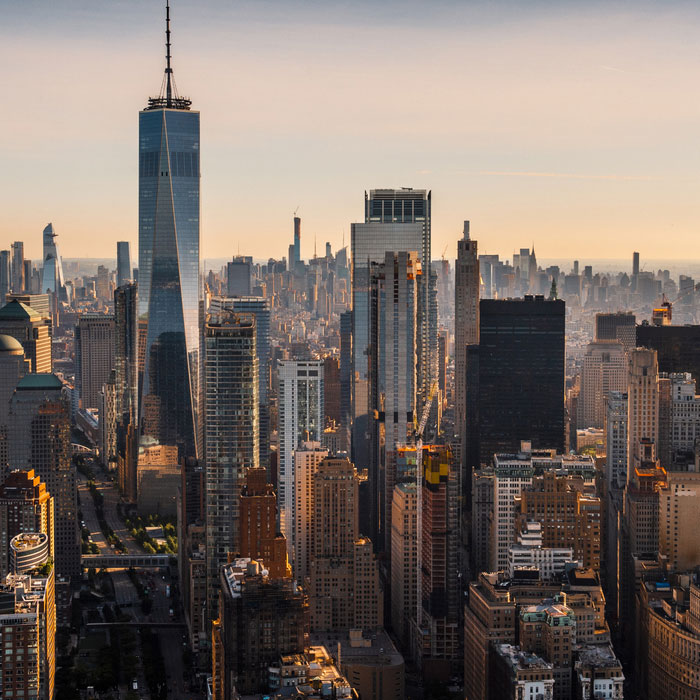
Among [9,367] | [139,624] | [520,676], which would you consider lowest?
[139,624]

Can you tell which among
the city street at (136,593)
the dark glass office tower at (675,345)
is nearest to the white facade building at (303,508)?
the city street at (136,593)

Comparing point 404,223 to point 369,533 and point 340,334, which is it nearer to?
point 340,334

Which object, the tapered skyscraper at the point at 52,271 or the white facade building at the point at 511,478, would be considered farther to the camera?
the tapered skyscraper at the point at 52,271

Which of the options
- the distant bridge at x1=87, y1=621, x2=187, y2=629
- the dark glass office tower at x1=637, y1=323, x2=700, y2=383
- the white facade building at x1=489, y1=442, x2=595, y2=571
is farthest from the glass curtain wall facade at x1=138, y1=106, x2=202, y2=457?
the white facade building at x1=489, y1=442, x2=595, y2=571

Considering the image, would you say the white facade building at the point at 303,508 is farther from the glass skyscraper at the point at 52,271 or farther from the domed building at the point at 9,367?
the glass skyscraper at the point at 52,271

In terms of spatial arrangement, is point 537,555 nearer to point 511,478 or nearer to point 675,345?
point 511,478

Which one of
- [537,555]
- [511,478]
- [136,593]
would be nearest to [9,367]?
[136,593]
